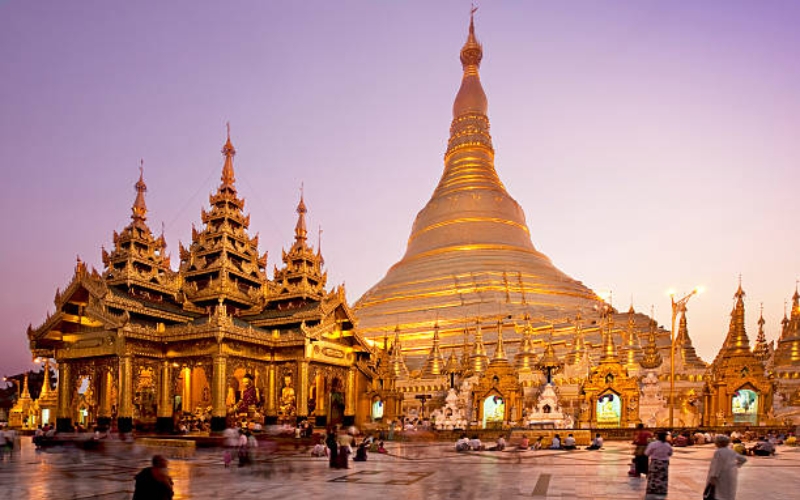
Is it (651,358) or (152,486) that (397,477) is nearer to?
(152,486)

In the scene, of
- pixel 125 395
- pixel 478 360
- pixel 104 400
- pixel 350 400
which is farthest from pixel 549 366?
pixel 104 400

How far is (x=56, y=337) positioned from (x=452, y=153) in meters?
42.6

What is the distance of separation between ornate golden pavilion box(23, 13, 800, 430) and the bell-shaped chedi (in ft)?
13.2

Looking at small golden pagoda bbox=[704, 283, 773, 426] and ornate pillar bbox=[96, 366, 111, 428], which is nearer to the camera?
ornate pillar bbox=[96, 366, 111, 428]

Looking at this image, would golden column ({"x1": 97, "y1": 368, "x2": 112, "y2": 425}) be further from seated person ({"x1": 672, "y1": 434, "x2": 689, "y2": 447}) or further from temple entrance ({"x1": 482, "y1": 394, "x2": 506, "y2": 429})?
seated person ({"x1": 672, "y1": 434, "x2": 689, "y2": 447})

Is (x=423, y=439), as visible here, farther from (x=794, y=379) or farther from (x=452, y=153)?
(x=452, y=153)

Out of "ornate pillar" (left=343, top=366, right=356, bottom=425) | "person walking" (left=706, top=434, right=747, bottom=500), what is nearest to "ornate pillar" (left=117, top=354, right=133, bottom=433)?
"ornate pillar" (left=343, top=366, right=356, bottom=425)

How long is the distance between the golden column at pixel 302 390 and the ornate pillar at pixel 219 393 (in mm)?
3212

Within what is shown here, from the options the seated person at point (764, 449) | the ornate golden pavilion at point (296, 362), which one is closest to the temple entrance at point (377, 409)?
the ornate golden pavilion at point (296, 362)

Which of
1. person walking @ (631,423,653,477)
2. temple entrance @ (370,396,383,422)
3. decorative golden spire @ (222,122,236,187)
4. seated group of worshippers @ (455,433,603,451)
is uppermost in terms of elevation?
decorative golden spire @ (222,122,236,187)

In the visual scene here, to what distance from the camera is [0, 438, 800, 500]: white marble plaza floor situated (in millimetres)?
10789

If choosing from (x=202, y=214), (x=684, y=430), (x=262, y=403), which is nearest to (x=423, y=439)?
(x=262, y=403)

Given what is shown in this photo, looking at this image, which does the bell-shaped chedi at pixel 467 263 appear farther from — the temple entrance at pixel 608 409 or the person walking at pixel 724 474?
the person walking at pixel 724 474

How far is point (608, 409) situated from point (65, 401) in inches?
898
